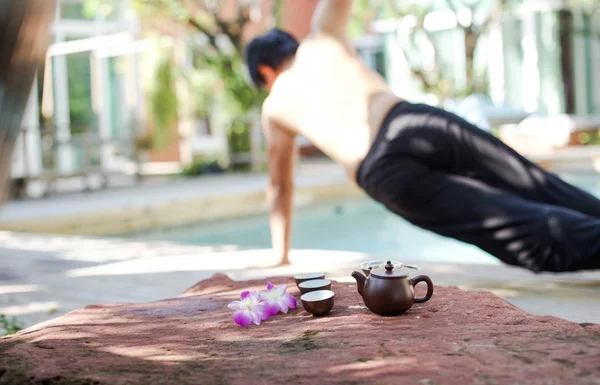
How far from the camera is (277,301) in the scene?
2205 mm

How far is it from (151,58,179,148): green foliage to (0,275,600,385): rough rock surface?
29.1ft

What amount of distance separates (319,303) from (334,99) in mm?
1110

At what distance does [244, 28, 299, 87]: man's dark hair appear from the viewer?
10.6 ft

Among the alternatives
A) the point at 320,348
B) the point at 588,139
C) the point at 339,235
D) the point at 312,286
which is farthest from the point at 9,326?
the point at 588,139

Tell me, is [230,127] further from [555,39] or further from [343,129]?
→ [343,129]

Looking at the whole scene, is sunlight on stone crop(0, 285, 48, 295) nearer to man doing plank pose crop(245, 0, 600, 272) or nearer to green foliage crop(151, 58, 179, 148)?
man doing plank pose crop(245, 0, 600, 272)

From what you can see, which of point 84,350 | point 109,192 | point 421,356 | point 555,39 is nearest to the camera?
point 421,356

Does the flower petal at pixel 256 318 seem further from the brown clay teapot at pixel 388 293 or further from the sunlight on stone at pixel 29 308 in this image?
the sunlight on stone at pixel 29 308

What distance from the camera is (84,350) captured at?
1.90 metres

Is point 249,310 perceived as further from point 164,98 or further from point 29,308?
point 164,98

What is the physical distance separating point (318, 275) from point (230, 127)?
30.9 ft

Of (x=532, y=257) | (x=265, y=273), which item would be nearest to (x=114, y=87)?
(x=265, y=273)

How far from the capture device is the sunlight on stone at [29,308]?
9.61 ft

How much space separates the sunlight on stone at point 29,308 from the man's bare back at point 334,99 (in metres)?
1.15
